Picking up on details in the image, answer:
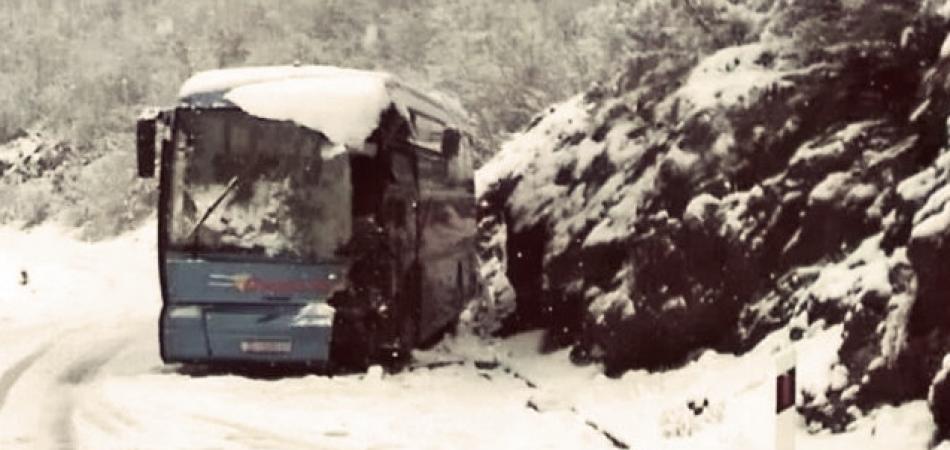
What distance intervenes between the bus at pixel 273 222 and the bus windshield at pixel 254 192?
11 mm

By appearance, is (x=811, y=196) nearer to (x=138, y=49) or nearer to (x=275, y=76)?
(x=275, y=76)

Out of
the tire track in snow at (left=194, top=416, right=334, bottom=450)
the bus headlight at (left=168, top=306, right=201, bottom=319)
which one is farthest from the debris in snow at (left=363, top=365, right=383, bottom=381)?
the tire track in snow at (left=194, top=416, right=334, bottom=450)

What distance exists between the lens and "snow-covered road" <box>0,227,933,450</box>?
37.6ft

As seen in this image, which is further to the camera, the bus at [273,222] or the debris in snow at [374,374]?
the bus at [273,222]

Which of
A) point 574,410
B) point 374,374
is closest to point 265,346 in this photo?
point 374,374

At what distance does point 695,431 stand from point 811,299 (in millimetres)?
2020

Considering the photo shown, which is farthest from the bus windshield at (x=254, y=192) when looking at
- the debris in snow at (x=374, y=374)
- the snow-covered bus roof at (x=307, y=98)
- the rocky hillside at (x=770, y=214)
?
the rocky hillside at (x=770, y=214)

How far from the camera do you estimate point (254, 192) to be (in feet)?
51.3

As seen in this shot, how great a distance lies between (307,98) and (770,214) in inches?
213

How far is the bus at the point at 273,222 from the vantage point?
15508 millimetres

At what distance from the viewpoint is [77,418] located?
1296 cm

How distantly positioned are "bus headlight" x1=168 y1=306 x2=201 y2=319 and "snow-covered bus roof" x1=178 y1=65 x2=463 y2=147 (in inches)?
90.7

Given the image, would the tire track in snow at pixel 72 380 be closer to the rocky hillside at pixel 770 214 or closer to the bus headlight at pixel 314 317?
the bus headlight at pixel 314 317

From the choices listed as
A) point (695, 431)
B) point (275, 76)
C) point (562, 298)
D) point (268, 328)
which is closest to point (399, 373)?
point (268, 328)
